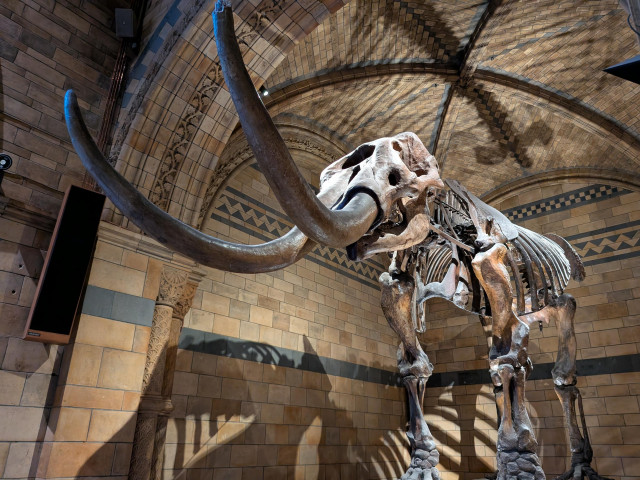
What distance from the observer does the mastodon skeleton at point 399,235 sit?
1.39 m

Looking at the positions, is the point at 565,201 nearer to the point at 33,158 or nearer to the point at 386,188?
the point at 386,188

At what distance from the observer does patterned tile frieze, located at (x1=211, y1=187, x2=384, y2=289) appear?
19.3 feet

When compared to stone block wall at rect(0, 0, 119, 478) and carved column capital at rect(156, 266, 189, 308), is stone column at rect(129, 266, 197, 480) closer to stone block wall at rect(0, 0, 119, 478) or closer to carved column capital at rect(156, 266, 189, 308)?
carved column capital at rect(156, 266, 189, 308)

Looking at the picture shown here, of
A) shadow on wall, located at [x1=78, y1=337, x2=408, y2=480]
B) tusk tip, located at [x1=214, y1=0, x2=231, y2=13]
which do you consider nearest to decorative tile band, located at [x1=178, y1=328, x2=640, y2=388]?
shadow on wall, located at [x1=78, y1=337, x2=408, y2=480]

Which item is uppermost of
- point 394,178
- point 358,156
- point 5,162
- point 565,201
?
point 565,201

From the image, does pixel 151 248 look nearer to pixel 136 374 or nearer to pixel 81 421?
pixel 136 374

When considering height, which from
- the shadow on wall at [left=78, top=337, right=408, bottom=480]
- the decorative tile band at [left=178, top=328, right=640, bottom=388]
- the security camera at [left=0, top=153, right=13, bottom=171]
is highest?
the security camera at [left=0, top=153, right=13, bottom=171]

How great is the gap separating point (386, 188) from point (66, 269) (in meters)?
2.73

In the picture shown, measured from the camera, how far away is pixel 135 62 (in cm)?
472

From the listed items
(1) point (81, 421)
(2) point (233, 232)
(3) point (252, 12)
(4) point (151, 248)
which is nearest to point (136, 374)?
(1) point (81, 421)

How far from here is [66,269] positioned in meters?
3.48

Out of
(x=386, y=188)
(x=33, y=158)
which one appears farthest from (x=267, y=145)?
(x=33, y=158)

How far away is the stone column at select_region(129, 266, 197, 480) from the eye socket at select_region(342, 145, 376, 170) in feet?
8.24

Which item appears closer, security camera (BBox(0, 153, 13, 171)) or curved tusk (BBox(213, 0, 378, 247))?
curved tusk (BBox(213, 0, 378, 247))
